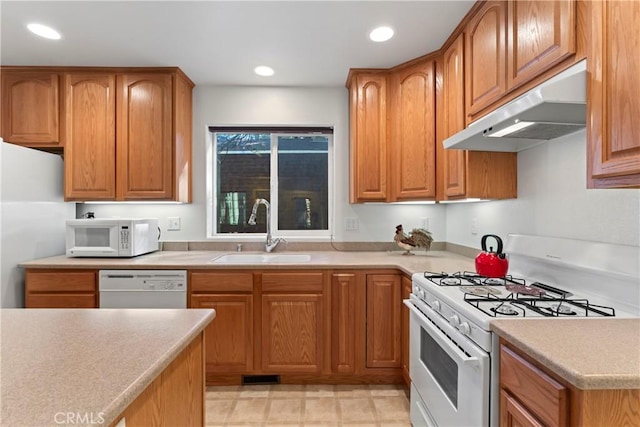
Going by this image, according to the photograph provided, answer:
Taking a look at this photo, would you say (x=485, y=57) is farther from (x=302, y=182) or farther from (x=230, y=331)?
(x=230, y=331)

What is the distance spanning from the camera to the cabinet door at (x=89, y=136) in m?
2.46

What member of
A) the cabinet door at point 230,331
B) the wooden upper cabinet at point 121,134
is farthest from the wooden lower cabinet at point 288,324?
the wooden upper cabinet at point 121,134

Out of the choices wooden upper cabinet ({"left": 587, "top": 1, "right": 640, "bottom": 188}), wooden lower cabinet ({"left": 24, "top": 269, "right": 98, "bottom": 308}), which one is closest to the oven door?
wooden upper cabinet ({"left": 587, "top": 1, "right": 640, "bottom": 188})

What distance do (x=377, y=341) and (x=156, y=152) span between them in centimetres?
217

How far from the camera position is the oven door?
3.49 feet

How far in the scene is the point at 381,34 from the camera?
2.01 meters

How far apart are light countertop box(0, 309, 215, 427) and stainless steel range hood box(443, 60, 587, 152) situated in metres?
1.33

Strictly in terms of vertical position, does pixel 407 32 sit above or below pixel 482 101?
above

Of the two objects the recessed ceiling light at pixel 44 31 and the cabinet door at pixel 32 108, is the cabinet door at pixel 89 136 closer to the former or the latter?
the cabinet door at pixel 32 108

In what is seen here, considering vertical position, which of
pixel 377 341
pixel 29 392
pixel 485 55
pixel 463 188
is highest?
pixel 485 55

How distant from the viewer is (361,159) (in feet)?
8.16

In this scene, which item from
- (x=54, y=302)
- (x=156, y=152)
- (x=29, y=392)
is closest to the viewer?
(x=29, y=392)

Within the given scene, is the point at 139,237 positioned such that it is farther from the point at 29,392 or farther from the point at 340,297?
the point at 29,392

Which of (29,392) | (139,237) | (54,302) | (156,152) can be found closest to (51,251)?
(54,302)
